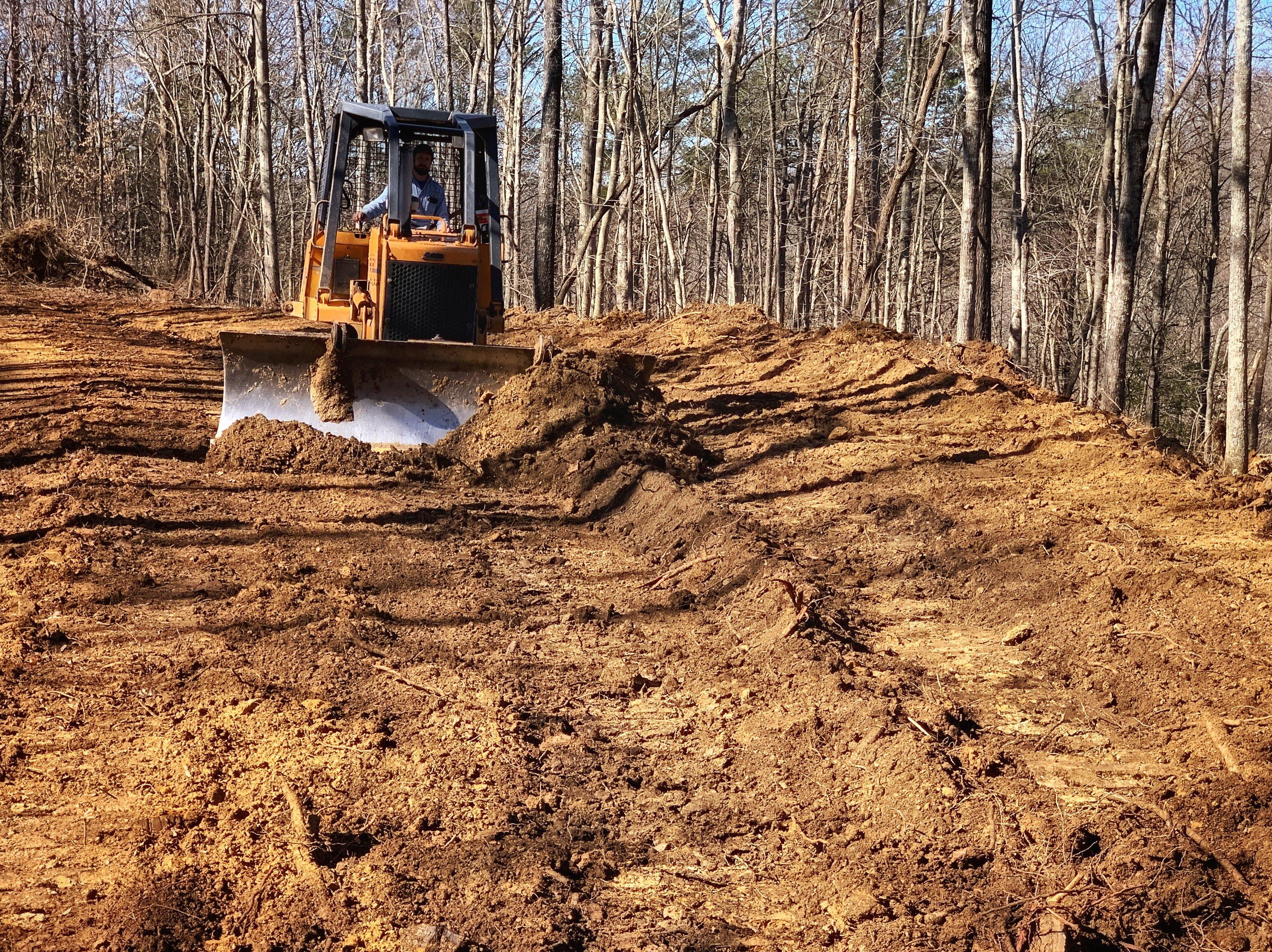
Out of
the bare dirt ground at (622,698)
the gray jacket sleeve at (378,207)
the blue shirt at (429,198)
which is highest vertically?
the blue shirt at (429,198)

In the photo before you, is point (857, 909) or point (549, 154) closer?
point (857, 909)

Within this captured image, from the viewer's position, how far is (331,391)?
339 inches

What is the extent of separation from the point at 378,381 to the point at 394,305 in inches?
37.9

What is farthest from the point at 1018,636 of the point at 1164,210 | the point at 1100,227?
the point at 1164,210

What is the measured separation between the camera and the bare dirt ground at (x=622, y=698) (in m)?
3.16

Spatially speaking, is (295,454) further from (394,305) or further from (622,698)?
(622,698)

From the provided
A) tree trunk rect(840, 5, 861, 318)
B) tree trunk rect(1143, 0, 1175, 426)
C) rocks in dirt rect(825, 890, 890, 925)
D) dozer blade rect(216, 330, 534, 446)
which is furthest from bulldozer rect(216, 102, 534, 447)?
tree trunk rect(1143, 0, 1175, 426)

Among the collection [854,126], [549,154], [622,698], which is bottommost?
[622,698]

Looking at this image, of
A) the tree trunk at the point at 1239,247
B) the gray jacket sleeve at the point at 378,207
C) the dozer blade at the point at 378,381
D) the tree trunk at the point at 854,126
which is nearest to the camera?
the dozer blade at the point at 378,381

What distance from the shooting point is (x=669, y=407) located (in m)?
11.7

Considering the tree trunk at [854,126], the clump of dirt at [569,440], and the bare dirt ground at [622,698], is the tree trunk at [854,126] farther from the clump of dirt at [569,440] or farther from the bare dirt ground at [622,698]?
the clump of dirt at [569,440]

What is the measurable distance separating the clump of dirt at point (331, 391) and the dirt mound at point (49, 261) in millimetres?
15898

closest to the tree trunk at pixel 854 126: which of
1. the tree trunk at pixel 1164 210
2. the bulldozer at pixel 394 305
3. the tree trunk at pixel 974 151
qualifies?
the tree trunk at pixel 974 151

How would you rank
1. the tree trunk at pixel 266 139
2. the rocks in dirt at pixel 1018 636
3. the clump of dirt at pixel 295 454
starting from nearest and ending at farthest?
the rocks in dirt at pixel 1018 636 → the clump of dirt at pixel 295 454 → the tree trunk at pixel 266 139
